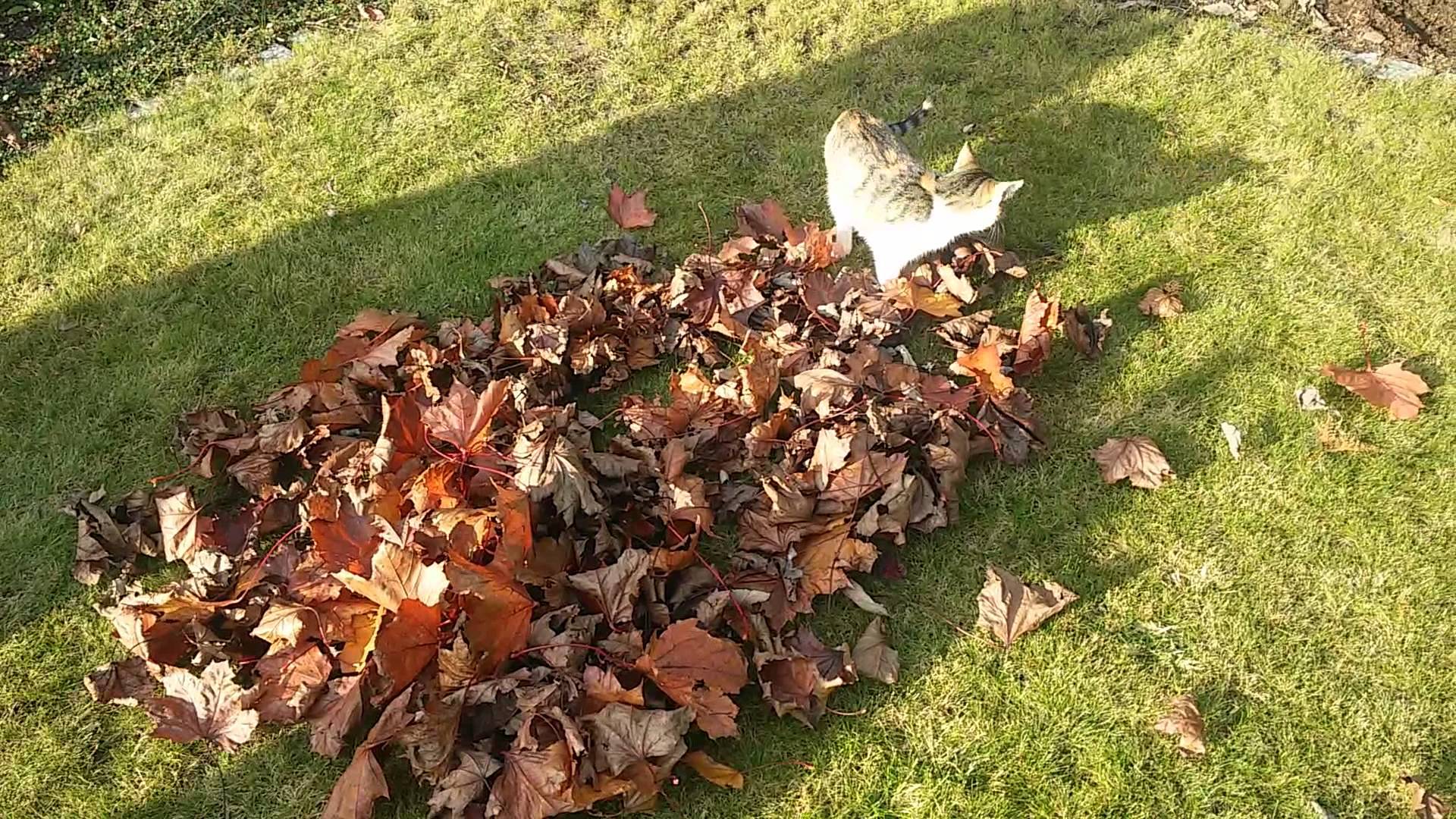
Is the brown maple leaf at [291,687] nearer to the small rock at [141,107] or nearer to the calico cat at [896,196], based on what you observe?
the calico cat at [896,196]

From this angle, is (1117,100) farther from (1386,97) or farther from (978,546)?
(978,546)

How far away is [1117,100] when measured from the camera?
4.90 meters

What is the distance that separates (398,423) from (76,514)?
48.5 inches

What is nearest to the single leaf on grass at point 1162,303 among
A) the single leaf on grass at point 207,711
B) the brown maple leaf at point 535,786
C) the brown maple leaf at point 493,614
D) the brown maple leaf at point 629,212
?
the brown maple leaf at point 629,212

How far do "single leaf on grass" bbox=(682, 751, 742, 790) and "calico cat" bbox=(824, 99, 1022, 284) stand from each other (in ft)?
6.96

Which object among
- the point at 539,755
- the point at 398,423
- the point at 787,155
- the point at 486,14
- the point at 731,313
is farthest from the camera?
the point at 486,14

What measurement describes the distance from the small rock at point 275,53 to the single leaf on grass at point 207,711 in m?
4.01

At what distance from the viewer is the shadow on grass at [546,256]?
316cm

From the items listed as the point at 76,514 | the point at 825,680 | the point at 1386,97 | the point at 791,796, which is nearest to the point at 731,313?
the point at 825,680

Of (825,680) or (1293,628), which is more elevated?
(825,680)

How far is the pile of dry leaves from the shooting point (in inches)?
98.0

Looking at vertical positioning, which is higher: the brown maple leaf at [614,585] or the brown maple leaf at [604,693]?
the brown maple leaf at [614,585]

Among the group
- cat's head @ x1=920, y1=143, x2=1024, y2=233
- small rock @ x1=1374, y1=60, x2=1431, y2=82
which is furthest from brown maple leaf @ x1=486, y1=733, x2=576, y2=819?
small rock @ x1=1374, y1=60, x2=1431, y2=82

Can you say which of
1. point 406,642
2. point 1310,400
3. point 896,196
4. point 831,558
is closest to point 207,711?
point 406,642
